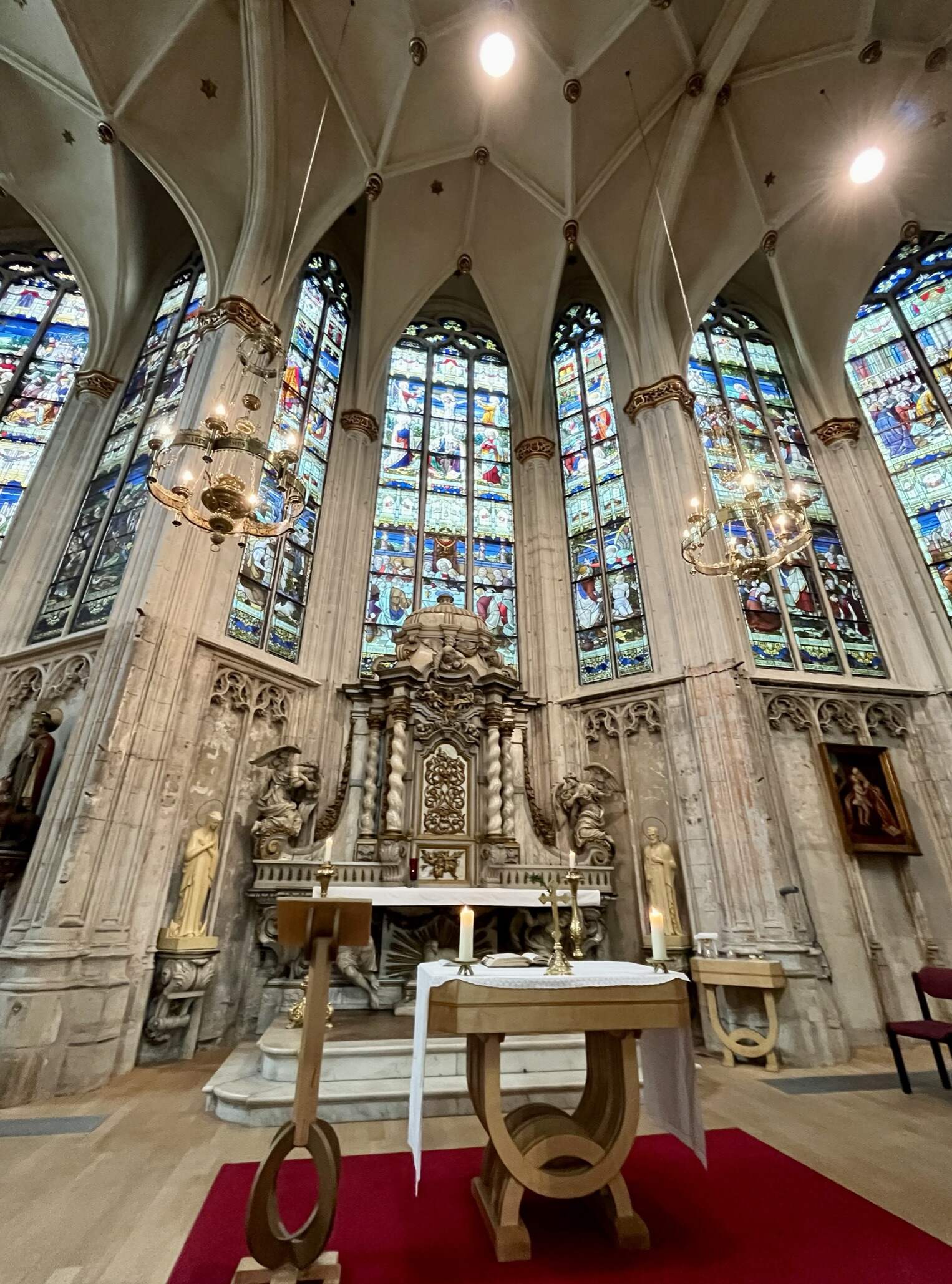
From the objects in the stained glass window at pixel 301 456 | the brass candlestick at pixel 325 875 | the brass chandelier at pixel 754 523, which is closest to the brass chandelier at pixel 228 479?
the stained glass window at pixel 301 456

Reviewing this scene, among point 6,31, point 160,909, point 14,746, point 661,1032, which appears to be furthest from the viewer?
point 6,31

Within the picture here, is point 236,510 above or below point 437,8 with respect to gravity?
below

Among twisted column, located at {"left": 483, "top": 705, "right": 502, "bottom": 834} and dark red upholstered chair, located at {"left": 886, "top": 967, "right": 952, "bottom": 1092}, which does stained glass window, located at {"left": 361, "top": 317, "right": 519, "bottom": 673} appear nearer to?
twisted column, located at {"left": 483, "top": 705, "right": 502, "bottom": 834}

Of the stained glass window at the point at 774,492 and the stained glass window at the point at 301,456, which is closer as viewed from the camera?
the stained glass window at the point at 301,456

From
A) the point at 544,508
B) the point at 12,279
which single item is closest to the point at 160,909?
the point at 544,508

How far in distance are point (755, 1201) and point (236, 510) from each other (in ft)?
18.6

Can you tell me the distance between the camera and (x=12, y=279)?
502 inches

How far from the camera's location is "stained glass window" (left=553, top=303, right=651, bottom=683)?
10.2 m

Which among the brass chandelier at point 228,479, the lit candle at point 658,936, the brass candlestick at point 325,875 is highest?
the brass chandelier at point 228,479

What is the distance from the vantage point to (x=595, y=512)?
11648 millimetres

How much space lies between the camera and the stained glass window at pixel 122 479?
8.51 meters

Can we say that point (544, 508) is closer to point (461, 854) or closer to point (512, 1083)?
point (461, 854)

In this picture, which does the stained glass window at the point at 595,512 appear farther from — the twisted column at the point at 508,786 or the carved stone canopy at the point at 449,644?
the twisted column at the point at 508,786

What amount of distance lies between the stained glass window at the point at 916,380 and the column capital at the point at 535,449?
6.51 meters
